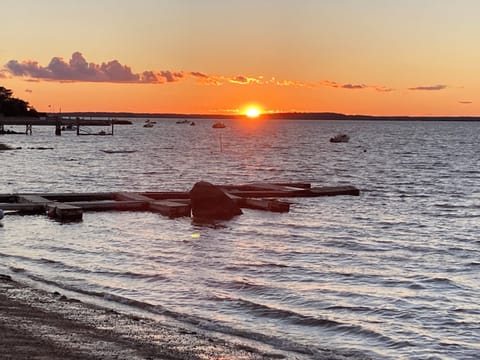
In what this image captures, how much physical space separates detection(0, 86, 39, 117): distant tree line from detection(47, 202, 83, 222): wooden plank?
14900 cm

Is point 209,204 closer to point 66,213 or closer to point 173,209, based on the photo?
point 173,209

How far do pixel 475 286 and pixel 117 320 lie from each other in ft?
31.4

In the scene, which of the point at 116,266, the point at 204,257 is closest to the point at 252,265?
the point at 204,257

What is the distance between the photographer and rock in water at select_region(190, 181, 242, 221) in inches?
1172

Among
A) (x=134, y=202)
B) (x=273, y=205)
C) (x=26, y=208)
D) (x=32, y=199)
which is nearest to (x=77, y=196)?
(x=32, y=199)

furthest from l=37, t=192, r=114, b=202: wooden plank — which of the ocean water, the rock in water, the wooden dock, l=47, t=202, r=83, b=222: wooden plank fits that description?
the rock in water

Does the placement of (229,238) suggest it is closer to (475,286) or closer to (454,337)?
(475,286)

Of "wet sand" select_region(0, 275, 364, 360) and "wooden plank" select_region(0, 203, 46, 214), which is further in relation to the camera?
"wooden plank" select_region(0, 203, 46, 214)

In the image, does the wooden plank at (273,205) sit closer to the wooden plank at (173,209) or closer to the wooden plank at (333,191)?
the wooden plank at (173,209)

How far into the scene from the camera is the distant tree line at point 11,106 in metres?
171

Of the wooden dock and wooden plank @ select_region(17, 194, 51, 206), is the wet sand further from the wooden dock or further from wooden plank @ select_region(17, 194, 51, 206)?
wooden plank @ select_region(17, 194, 51, 206)

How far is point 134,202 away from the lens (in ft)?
104

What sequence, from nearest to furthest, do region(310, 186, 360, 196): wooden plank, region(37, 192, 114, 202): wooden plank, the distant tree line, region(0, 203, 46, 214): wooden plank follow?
region(0, 203, 46, 214): wooden plank → region(37, 192, 114, 202): wooden plank → region(310, 186, 360, 196): wooden plank → the distant tree line

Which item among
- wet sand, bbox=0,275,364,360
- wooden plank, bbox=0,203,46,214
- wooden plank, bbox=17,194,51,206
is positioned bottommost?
wooden plank, bbox=0,203,46,214
